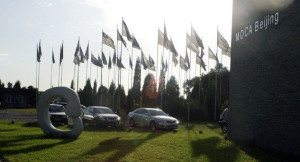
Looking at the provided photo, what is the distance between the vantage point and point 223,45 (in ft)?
110

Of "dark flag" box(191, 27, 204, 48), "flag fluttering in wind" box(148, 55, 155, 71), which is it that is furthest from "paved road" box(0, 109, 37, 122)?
"dark flag" box(191, 27, 204, 48)

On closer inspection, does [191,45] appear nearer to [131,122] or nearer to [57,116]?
[131,122]

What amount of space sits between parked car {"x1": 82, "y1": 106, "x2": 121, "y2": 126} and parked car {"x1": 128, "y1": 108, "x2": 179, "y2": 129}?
1.15 meters

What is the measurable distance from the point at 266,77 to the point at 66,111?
838 cm

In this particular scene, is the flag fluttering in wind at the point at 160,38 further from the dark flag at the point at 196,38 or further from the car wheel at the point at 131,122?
the car wheel at the point at 131,122

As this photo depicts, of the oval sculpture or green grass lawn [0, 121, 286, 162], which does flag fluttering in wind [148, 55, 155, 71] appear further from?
green grass lawn [0, 121, 286, 162]

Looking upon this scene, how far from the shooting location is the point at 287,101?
41.7ft

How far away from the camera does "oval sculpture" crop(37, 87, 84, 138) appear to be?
16.2 m

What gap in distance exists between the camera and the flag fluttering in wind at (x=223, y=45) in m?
32.8

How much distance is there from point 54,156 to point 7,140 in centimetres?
449

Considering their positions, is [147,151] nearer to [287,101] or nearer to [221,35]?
[287,101]

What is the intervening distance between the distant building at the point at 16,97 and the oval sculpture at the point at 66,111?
60165 millimetres

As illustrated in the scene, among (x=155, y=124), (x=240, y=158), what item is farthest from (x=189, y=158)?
(x=155, y=124)

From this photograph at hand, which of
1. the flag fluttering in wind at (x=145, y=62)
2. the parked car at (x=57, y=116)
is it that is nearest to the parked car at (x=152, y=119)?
the parked car at (x=57, y=116)
